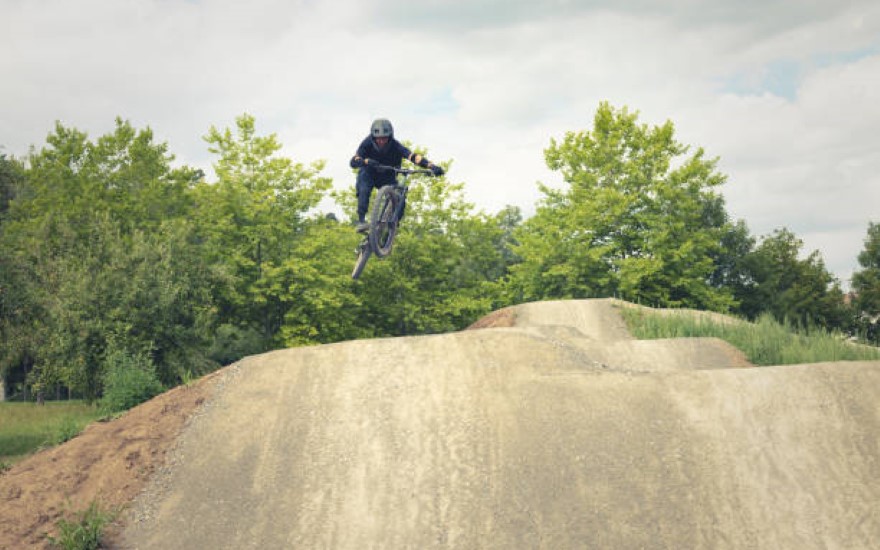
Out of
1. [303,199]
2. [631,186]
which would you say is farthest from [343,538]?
[631,186]

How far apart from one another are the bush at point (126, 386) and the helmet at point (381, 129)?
34.1 feet

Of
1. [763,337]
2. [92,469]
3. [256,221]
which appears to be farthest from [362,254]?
[256,221]

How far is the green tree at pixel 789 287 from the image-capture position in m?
49.5

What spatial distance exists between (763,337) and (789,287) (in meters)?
39.5

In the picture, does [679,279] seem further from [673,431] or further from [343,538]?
[343,538]

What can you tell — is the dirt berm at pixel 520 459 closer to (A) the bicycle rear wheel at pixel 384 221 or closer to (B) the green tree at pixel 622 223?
(A) the bicycle rear wheel at pixel 384 221

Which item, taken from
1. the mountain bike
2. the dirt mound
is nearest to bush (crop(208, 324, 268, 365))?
the dirt mound

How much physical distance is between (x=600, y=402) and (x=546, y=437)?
1.36 m

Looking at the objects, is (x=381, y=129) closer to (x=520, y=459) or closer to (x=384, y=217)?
(x=384, y=217)

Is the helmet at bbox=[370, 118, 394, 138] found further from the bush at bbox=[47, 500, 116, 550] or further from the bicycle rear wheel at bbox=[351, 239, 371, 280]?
the bush at bbox=[47, 500, 116, 550]

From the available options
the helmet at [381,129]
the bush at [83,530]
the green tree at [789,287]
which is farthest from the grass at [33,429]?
the green tree at [789,287]

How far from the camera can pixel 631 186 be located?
34.7 m

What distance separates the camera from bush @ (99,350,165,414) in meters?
17.2

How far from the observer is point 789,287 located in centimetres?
5325
